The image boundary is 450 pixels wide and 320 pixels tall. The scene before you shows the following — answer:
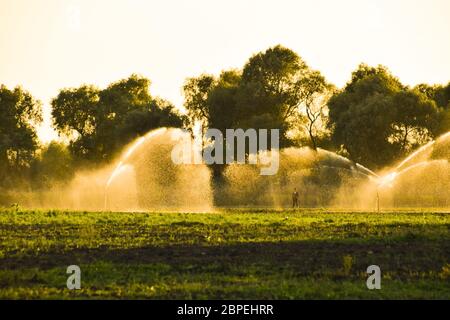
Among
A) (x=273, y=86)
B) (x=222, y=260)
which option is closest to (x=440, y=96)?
(x=273, y=86)

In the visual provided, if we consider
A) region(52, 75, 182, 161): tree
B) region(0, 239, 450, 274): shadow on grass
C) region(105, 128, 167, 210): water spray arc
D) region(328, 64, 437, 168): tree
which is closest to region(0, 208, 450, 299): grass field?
region(0, 239, 450, 274): shadow on grass

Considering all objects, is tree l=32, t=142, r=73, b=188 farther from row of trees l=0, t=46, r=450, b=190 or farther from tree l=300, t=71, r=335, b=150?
tree l=300, t=71, r=335, b=150

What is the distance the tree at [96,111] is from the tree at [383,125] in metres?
35.9

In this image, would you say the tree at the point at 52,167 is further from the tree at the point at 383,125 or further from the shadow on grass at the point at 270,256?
the shadow on grass at the point at 270,256

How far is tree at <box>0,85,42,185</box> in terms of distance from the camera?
4402 inches

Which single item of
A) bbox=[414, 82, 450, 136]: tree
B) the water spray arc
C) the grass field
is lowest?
the grass field

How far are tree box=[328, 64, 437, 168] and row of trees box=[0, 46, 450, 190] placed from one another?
0.12 m

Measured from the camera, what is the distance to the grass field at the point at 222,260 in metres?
18.7

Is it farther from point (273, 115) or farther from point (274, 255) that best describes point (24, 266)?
point (273, 115)

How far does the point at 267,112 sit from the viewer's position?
310 ft

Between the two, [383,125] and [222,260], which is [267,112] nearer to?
[383,125]

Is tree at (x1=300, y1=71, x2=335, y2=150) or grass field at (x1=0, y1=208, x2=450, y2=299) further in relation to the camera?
tree at (x1=300, y1=71, x2=335, y2=150)

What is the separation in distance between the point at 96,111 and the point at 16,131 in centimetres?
1365

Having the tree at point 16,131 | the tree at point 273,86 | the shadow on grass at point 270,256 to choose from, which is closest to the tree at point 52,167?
the tree at point 16,131
